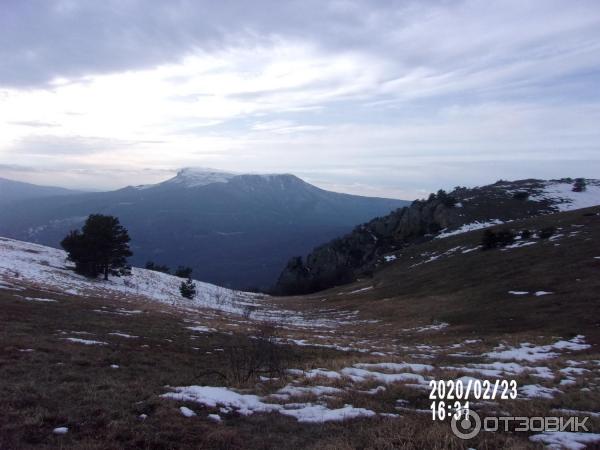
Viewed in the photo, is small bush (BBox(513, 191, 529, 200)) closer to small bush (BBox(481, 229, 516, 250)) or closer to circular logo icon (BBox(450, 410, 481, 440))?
small bush (BBox(481, 229, 516, 250))

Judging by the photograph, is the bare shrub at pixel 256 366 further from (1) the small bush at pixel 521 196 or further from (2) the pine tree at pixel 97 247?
(1) the small bush at pixel 521 196

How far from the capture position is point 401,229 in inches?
3939

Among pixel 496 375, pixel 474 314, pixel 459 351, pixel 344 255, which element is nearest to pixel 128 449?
pixel 496 375

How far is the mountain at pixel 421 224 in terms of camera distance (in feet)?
270

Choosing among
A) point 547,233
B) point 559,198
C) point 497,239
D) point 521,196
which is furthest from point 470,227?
point 559,198

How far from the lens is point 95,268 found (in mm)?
46250

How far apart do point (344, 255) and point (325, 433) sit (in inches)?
3983

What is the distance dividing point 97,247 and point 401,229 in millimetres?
71520

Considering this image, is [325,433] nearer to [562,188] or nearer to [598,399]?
[598,399]

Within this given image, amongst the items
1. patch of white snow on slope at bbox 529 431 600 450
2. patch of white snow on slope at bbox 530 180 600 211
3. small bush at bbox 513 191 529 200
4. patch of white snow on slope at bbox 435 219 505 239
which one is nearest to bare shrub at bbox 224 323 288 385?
patch of white snow on slope at bbox 529 431 600 450

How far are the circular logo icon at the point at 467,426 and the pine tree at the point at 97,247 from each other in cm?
4398

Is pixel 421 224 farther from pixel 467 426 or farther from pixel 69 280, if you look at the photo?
pixel 467 426

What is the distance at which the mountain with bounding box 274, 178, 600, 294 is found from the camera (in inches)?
3241

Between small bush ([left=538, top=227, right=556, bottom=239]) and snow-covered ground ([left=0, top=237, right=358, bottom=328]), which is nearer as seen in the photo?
snow-covered ground ([left=0, top=237, right=358, bottom=328])
